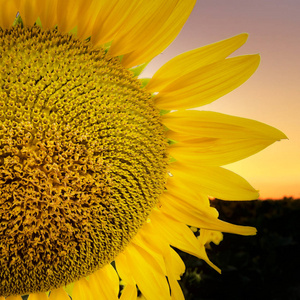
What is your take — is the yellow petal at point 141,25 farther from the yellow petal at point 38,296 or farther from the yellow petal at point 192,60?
the yellow petal at point 38,296

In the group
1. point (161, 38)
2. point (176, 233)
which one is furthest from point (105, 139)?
point (176, 233)

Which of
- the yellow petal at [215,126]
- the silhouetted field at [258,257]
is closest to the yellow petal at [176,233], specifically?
the yellow petal at [215,126]

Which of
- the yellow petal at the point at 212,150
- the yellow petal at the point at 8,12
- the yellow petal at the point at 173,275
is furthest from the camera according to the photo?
the yellow petal at the point at 173,275

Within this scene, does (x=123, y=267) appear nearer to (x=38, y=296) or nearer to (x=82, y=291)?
(x=82, y=291)

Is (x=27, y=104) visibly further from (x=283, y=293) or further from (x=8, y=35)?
(x=283, y=293)

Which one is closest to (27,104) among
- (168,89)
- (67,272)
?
(168,89)

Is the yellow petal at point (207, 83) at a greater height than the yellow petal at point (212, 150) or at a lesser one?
greater

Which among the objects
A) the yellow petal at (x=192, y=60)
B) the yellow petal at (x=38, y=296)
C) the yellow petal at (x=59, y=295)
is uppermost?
the yellow petal at (x=192, y=60)
